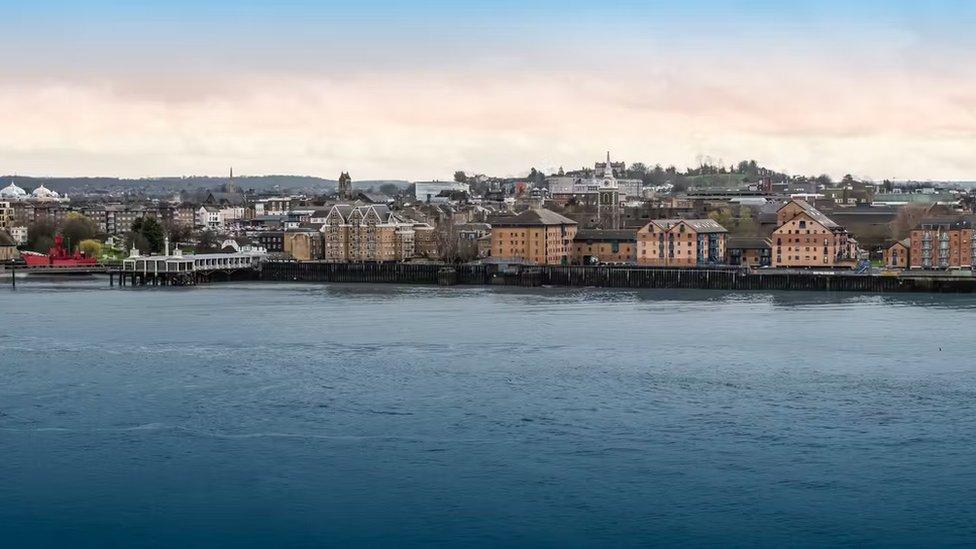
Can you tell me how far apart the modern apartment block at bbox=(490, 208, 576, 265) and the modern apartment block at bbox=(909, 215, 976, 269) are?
45.5 ft

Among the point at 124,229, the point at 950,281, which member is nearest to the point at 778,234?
the point at 950,281

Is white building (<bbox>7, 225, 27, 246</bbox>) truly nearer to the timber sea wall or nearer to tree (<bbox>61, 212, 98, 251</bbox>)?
tree (<bbox>61, 212, 98, 251</bbox>)

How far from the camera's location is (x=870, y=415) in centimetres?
1722

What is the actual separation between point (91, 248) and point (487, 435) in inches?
1928

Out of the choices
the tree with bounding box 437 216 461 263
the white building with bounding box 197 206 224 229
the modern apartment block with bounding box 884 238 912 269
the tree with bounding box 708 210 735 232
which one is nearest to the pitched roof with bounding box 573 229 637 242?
the tree with bounding box 437 216 461 263

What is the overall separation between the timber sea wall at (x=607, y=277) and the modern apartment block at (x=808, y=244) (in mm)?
4686

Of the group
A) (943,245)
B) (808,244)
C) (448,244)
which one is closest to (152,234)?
(448,244)

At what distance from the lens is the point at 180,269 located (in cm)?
4816

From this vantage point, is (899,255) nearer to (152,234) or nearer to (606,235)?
(606,235)

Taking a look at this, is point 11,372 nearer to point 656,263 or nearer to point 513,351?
point 513,351

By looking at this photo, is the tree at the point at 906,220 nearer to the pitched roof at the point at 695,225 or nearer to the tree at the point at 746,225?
the tree at the point at 746,225

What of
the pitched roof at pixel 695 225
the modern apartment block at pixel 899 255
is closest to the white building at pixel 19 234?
the pitched roof at pixel 695 225

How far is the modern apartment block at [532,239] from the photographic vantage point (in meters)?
51.2

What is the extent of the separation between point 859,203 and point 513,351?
5739 centimetres
